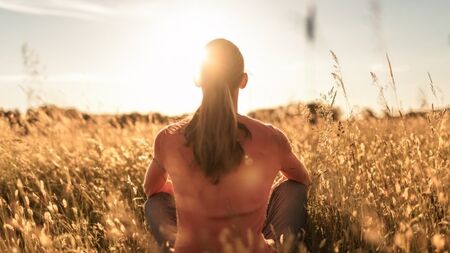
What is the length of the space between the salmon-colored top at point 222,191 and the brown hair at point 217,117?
6cm

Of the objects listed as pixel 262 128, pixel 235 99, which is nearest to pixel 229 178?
pixel 262 128

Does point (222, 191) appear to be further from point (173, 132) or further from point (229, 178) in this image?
point (173, 132)

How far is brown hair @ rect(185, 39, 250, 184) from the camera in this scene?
2723mm

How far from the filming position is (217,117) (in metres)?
2.72

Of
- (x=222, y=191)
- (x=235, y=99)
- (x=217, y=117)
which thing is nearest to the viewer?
(x=217, y=117)

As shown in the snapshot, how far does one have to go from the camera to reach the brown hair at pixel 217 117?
8.93 ft

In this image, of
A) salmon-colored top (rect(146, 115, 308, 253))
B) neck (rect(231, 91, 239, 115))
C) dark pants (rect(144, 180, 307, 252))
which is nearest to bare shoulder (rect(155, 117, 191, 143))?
salmon-colored top (rect(146, 115, 308, 253))

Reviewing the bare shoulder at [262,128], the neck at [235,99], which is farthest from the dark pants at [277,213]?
the neck at [235,99]

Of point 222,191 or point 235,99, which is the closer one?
point 222,191

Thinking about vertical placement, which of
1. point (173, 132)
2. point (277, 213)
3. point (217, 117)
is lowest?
point (277, 213)

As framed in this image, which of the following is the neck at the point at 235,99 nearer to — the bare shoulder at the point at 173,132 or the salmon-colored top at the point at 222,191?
the salmon-colored top at the point at 222,191

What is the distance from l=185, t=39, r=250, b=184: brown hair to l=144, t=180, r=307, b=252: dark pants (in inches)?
28.5

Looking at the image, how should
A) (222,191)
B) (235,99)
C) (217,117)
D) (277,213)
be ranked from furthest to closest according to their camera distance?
1. (277,213)
2. (235,99)
3. (222,191)
4. (217,117)

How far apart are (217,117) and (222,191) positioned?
0.38m
